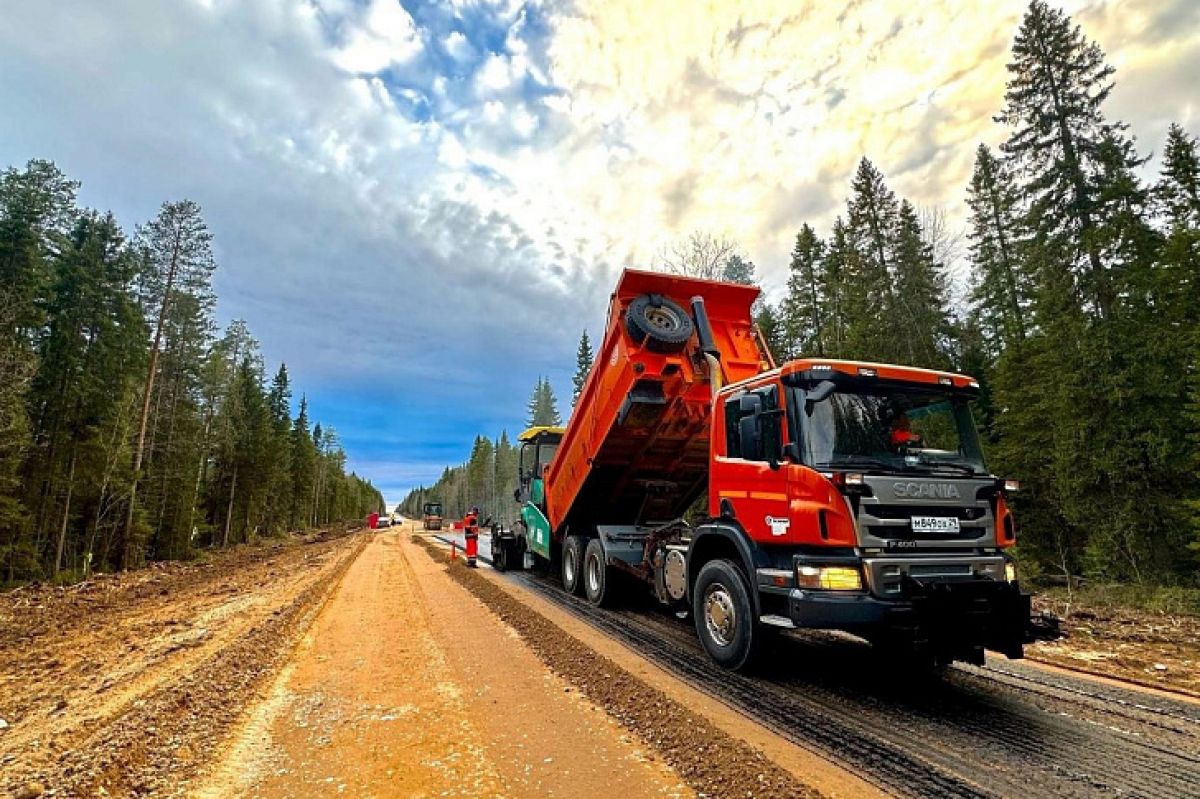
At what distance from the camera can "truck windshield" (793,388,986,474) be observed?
15.8ft

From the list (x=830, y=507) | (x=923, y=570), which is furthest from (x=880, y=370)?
(x=923, y=570)

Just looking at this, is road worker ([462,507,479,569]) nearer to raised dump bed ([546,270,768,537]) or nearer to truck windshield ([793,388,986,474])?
raised dump bed ([546,270,768,537])

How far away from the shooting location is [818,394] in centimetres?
491

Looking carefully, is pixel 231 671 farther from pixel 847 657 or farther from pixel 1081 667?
pixel 1081 667

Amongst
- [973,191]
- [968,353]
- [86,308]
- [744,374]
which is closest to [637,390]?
[744,374]

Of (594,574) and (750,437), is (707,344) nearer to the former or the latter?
(750,437)

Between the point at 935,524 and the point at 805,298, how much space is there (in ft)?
90.1

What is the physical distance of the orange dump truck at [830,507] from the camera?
4363 mm

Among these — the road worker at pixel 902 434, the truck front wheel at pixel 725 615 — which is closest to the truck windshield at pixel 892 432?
the road worker at pixel 902 434

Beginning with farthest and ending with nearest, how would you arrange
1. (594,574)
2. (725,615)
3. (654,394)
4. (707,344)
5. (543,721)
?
(594,574) < (654,394) < (707,344) < (725,615) < (543,721)

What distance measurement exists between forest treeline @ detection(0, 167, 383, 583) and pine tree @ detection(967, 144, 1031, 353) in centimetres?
3362

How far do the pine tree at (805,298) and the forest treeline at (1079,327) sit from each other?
5831 millimetres

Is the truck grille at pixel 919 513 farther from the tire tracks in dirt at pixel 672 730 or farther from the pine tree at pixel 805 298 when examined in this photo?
the pine tree at pixel 805 298

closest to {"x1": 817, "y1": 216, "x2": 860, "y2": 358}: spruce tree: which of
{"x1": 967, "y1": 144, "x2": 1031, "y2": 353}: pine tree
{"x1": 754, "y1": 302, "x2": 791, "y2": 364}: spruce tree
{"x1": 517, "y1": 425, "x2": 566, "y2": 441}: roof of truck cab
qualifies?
{"x1": 754, "y1": 302, "x2": 791, "y2": 364}: spruce tree
